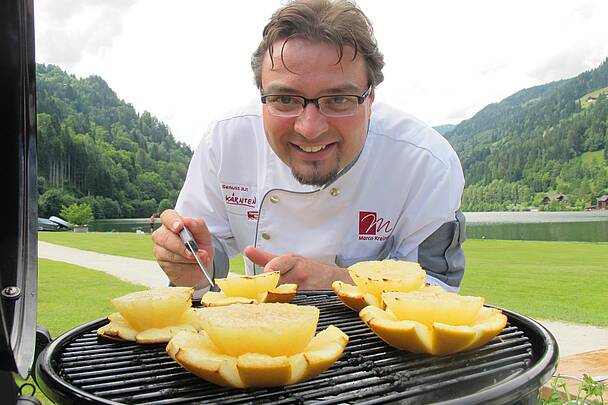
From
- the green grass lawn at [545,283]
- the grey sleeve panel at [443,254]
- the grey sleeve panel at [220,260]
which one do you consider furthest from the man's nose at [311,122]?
the green grass lawn at [545,283]

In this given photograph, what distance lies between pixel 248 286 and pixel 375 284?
0.39 meters

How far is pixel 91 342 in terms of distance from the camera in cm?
141

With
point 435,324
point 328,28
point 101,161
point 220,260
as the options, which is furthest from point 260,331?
point 101,161

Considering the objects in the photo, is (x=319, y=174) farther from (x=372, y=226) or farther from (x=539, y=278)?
(x=539, y=278)

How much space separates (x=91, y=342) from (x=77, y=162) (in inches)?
1143

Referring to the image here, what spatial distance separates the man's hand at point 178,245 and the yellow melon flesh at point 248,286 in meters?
0.43

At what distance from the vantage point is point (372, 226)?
2.91 meters

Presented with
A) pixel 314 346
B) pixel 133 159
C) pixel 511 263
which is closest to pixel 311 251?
pixel 314 346

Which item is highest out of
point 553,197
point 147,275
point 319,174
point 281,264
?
point 319,174

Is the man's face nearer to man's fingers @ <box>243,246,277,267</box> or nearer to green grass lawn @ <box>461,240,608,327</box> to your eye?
man's fingers @ <box>243,246,277,267</box>

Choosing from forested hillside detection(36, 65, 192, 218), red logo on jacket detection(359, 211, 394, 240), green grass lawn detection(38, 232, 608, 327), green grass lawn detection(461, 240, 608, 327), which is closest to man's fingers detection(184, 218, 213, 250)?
red logo on jacket detection(359, 211, 394, 240)

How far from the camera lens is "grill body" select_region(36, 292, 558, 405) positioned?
1.00 meters

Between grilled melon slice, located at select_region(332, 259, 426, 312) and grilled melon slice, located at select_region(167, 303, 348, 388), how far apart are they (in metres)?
0.45

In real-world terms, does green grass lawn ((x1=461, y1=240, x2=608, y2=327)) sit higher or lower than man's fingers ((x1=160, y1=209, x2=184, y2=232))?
lower
